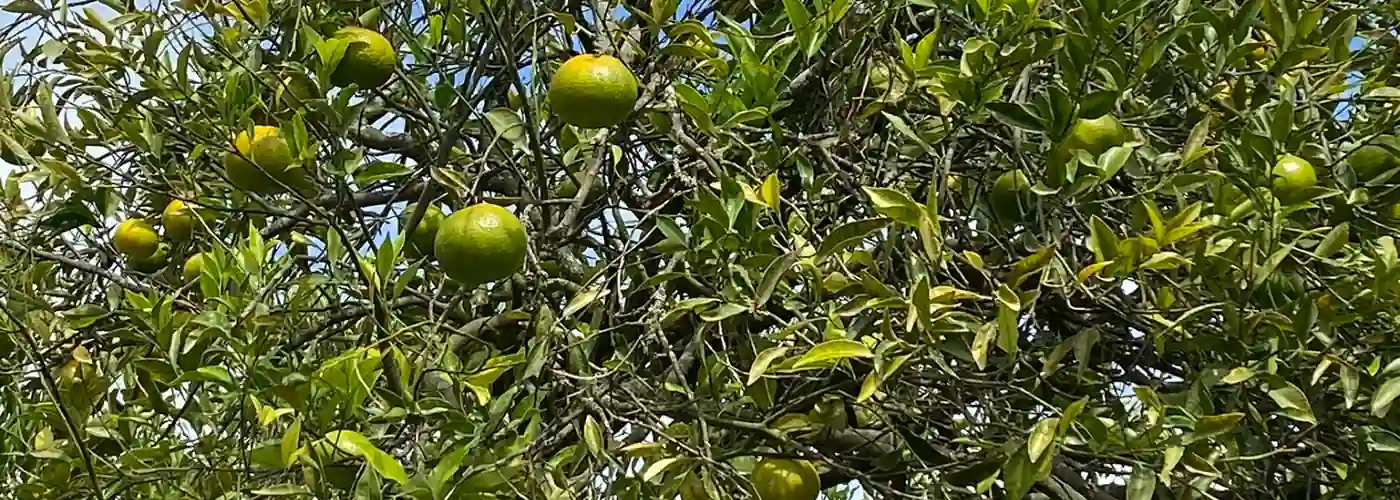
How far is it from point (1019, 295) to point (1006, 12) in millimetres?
297

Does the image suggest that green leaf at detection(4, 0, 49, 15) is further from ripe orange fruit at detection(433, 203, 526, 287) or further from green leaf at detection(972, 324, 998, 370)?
→ green leaf at detection(972, 324, 998, 370)

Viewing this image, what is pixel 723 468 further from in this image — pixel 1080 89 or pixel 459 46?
pixel 459 46

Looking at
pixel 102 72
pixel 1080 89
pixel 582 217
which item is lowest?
pixel 582 217

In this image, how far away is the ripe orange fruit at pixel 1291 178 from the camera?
119cm

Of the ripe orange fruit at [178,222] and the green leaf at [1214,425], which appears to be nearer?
the green leaf at [1214,425]

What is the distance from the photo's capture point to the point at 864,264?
1.25 m

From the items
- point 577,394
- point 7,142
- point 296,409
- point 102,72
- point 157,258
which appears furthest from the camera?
point 157,258

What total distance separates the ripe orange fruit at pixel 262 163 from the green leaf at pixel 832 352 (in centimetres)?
67

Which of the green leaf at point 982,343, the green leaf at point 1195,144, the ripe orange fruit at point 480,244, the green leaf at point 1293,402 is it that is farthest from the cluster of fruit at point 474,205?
the green leaf at point 1293,402

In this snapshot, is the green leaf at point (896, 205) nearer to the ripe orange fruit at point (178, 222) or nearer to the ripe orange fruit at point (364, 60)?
the ripe orange fruit at point (364, 60)

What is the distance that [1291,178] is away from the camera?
1.21m

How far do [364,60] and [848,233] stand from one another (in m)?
0.60

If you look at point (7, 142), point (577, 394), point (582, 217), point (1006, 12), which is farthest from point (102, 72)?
point (1006, 12)

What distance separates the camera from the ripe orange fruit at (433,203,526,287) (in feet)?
3.98
